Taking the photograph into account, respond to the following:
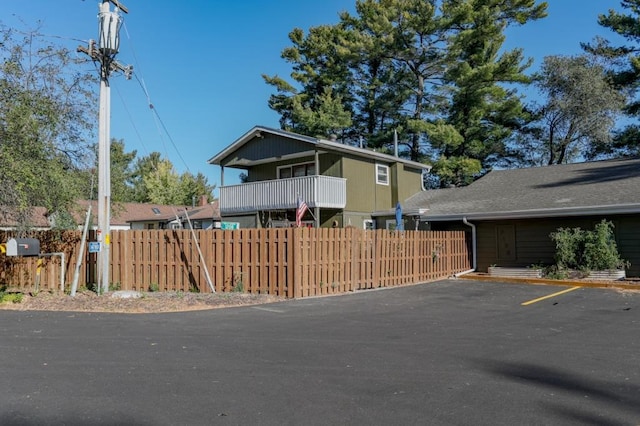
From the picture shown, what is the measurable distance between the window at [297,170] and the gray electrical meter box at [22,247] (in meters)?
13.1

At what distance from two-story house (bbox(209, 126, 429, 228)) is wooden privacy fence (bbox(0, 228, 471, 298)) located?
6652 mm

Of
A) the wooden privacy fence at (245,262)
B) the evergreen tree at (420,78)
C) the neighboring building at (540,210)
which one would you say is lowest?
the wooden privacy fence at (245,262)

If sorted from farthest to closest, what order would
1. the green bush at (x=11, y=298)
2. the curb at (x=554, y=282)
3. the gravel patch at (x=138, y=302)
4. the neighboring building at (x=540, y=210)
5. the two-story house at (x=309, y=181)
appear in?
the two-story house at (x=309, y=181), the neighboring building at (x=540, y=210), the curb at (x=554, y=282), the green bush at (x=11, y=298), the gravel patch at (x=138, y=302)

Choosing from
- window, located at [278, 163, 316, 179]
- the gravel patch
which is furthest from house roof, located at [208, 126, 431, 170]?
the gravel patch

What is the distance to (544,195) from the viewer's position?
1745cm

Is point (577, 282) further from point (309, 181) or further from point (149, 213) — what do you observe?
point (149, 213)

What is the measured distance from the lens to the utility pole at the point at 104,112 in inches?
466

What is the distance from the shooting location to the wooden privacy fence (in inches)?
455

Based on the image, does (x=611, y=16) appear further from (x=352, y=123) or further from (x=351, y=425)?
(x=351, y=425)

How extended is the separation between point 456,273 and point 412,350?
11694 millimetres

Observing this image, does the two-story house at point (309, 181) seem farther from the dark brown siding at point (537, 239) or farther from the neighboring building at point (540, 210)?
the dark brown siding at point (537, 239)

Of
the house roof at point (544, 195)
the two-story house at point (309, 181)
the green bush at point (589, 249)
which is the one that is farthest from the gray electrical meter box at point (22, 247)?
the green bush at point (589, 249)

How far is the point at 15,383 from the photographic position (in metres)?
4.77

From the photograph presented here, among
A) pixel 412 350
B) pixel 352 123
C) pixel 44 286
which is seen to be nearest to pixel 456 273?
pixel 412 350
